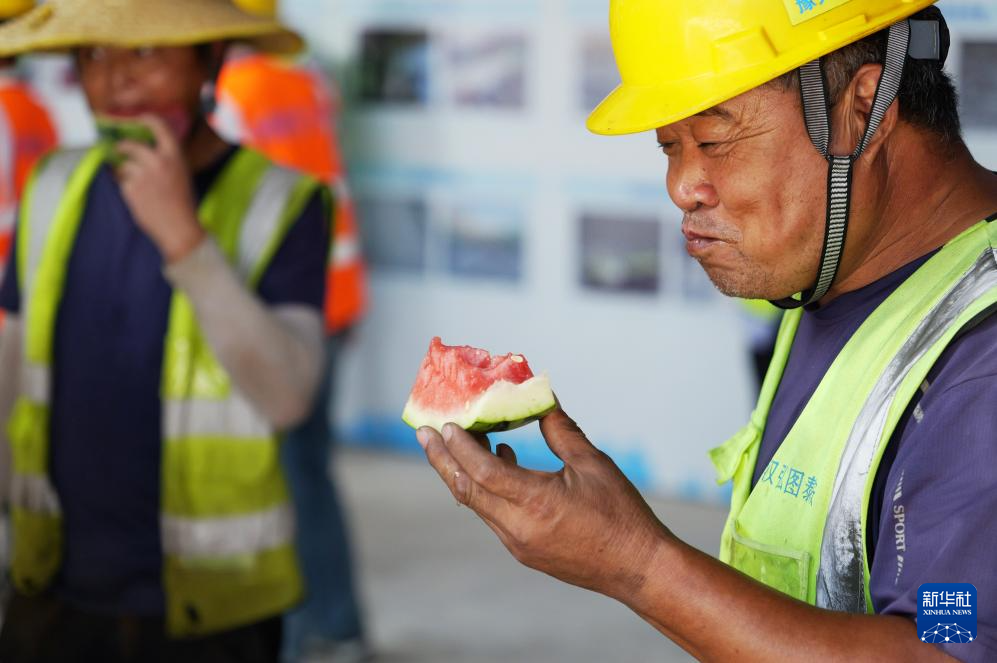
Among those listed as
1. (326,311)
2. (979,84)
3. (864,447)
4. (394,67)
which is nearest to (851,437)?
(864,447)

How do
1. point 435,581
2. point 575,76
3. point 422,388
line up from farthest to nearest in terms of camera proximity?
1. point 575,76
2. point 435,581
3. point 422,388

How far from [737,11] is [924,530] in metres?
0.72

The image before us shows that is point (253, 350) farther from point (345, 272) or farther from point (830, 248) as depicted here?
point (345, 272)

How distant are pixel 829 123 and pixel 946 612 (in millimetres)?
654

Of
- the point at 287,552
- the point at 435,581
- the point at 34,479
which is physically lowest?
the point at 435,581

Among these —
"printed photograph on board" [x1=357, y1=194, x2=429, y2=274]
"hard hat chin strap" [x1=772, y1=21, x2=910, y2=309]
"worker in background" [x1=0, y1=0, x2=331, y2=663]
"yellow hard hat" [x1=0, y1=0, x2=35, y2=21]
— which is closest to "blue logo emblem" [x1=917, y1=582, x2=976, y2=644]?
"hard hat chin strap" [x1=772, y1=21, x2=910, y2=309]

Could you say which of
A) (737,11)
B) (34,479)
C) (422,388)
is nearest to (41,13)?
(34,479)

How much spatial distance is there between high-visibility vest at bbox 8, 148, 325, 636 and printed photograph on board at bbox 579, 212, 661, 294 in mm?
3208

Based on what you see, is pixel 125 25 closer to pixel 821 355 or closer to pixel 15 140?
pixel 821 355

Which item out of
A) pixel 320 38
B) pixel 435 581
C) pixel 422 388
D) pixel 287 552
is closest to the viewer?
pixel 422 388

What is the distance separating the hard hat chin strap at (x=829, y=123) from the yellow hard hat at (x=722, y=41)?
3 cm

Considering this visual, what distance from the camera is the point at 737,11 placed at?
5.62ft

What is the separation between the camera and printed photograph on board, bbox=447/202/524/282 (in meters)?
6.50

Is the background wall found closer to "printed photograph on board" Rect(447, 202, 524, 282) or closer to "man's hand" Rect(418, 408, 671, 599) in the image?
"printed photograph on board" Rect(447, 202, 524, 282)
